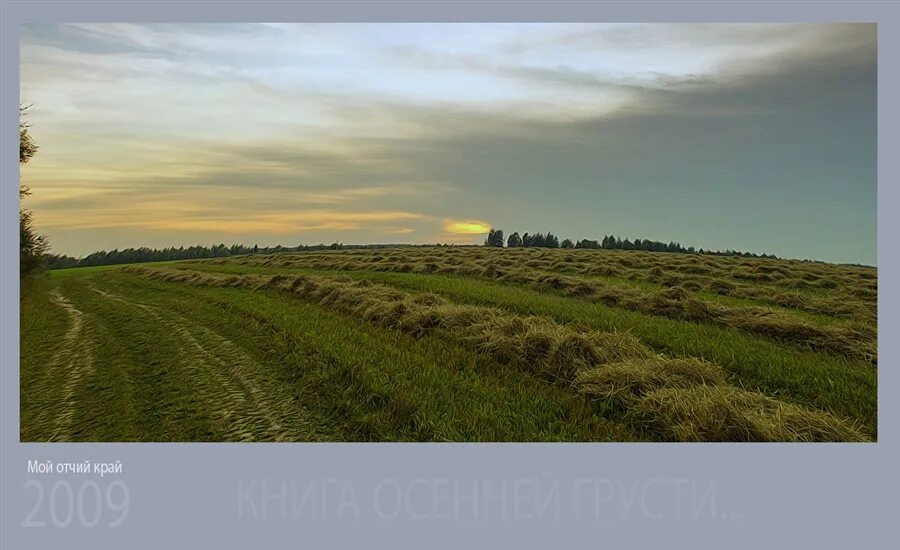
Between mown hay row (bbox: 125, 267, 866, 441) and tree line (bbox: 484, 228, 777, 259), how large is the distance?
180 cm

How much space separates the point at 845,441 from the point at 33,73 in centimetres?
1099

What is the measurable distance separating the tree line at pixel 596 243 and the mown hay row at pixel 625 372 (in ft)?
5.90

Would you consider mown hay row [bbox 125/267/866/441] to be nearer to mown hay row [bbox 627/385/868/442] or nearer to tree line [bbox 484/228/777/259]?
mown hay row [bbox 627/385/868/442]

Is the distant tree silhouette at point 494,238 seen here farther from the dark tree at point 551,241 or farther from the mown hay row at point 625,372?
the mown hay row at point 625,372

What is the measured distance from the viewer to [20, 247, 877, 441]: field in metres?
4.77

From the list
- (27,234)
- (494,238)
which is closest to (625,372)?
(494,238)

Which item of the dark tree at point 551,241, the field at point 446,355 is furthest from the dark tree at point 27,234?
the dark tree at point 551,241

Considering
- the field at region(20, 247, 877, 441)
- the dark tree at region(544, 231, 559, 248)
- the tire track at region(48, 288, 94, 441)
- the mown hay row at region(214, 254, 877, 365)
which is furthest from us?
the dark tree at region(544, 231, 559, 248)

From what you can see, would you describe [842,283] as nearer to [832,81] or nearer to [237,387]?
[832,81]

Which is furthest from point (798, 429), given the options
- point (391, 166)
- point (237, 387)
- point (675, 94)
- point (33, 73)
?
point (33, 73)

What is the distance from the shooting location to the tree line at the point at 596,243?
27.2 feet

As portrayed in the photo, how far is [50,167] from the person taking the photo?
6.93m

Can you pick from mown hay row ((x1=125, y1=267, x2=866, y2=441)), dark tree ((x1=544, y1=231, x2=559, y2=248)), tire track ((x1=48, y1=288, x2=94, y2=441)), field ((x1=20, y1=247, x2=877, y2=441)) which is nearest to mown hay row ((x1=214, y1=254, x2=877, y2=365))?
field ((x1=20, y1=247, x2=877, y2=441))

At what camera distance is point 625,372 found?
514 cm
